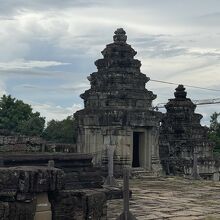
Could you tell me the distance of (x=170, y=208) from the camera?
1183 cm

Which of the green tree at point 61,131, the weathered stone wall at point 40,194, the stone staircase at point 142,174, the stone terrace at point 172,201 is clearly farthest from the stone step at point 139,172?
the green tree at point 61,131

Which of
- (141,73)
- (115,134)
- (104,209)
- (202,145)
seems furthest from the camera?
(202,145)

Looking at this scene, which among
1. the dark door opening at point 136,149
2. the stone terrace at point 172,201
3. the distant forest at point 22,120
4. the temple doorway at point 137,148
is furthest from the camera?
the distant forest at point 22,120

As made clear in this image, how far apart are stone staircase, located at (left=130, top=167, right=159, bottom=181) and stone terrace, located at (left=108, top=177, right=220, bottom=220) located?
629 mm

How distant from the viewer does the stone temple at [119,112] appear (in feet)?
63.9

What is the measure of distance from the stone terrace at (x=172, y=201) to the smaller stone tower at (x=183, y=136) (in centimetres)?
674

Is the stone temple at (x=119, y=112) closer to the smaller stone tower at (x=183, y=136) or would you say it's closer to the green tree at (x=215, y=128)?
the smaller stone tower at (x=183, y=136)

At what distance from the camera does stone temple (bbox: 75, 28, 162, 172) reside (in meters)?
19.5

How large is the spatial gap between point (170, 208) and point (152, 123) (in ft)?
28.1

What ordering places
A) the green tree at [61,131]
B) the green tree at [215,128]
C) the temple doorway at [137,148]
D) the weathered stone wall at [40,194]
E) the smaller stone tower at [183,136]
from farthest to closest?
the green tree at [61,131] < the green tree at [215,128] < the smaller stone tower at [183,136] < the temple doorway at [137,148] < the weathered stone wall at [40,194]

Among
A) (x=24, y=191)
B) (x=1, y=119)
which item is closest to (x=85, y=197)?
(x=24, y=191)

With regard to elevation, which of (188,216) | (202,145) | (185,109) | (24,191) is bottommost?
(188,216)

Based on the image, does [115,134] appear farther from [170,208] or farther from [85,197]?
[85,197]

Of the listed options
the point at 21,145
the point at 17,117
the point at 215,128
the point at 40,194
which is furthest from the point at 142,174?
the point at 215,128
